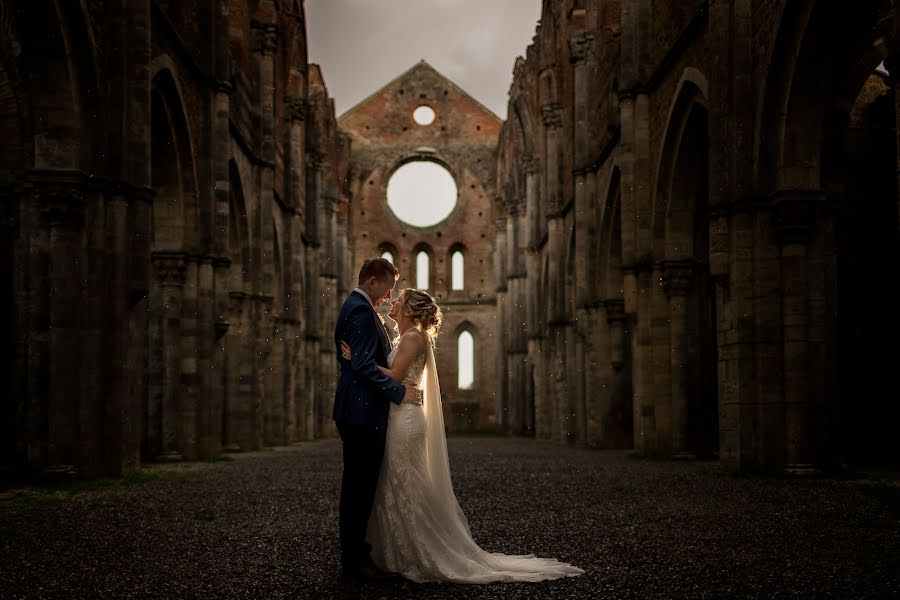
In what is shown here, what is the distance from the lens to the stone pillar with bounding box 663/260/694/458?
640 inches

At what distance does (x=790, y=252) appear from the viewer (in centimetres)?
1158

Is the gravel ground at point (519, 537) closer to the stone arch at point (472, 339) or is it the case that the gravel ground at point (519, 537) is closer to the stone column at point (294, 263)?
the stone column at point (294, 263)

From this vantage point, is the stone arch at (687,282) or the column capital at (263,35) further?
the column capital at (263,35)

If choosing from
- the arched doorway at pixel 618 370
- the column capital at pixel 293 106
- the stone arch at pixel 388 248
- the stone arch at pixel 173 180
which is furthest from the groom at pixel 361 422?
the stone arch at pixel 388 248

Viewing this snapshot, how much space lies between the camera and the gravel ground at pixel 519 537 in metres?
5.14

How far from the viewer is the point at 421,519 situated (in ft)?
17.5

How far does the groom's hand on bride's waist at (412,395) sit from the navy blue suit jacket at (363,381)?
4cm

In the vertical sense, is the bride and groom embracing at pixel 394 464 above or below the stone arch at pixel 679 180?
below

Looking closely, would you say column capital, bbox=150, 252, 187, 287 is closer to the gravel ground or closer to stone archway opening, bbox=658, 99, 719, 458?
the gravel ground

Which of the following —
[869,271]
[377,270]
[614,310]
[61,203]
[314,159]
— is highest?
[314,159]

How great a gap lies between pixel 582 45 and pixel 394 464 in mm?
20254

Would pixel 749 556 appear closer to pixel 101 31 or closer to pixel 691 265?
pixel 101 31

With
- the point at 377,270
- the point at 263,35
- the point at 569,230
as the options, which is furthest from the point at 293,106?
the point at 377,270

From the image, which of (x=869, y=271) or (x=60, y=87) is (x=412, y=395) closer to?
(x=60, y=87)
